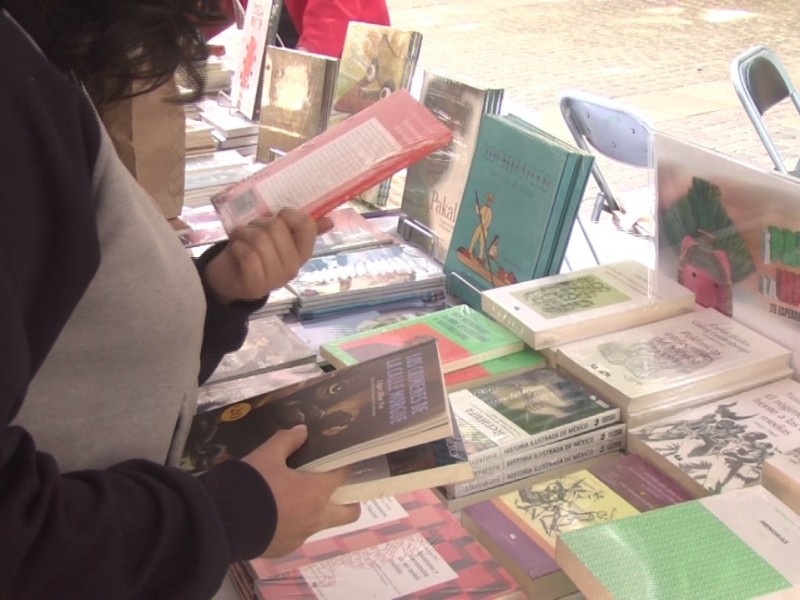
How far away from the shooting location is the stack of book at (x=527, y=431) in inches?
43.5

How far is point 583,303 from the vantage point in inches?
52.8

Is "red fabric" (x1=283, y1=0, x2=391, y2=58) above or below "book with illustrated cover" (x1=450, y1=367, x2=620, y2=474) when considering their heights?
above

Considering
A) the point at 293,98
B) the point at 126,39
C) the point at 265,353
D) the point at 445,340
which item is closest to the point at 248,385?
the point at 265,353

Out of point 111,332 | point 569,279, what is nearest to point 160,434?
point 111,332

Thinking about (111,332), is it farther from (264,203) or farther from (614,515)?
(614,515)

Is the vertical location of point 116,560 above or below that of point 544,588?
above

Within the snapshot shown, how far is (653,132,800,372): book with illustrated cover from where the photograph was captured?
47.8 inches

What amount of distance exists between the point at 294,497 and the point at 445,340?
59 centimetres

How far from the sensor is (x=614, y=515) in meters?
1.03

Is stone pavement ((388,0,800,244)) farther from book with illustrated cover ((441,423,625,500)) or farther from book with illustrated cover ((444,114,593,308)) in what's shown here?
book with illustrated cover ((441,423,625,500))

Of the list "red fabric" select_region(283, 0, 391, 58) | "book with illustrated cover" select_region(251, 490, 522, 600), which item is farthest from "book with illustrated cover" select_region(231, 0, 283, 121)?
"book with illustrated cover" select_region(251, 490, 522, 600)

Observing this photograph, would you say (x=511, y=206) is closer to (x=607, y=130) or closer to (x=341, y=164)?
(x=341, y=164)

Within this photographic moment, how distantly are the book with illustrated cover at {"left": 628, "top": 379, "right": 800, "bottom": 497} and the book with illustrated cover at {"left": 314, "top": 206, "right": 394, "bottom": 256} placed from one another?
30.4 inches

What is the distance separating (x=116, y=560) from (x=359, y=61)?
1.63m
